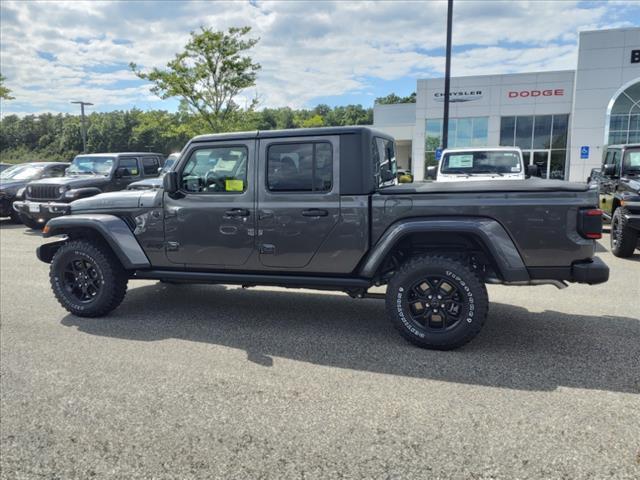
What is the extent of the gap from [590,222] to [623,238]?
5.18 m

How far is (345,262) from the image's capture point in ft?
14.1

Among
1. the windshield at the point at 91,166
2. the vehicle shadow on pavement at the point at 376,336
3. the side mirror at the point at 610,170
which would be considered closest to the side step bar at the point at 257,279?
the vehicle shadow on pavement at the point at 376,336

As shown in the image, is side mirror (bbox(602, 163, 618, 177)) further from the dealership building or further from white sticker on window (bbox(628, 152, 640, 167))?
the dealership building

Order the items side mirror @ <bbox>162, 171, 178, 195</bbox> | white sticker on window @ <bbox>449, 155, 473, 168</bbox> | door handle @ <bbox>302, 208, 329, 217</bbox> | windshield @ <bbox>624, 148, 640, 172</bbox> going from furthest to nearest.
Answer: white sticker on window @ <bbox>449, 155, 473, 168</bbox>, windshield @ <bbox>624, 148, 640, 172</bbox>, side mirror @ <bbox>162, 171, 178, 195</bbox>, door handle @ <bbox>302, 208, 329, 217</bbox>

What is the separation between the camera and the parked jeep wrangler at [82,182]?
11016mm

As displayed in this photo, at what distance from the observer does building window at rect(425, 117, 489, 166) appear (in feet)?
100

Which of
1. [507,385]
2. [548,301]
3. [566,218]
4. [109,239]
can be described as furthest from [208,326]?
[548,301]

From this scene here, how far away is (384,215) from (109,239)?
111 inches

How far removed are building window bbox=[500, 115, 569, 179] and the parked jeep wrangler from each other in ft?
77.5

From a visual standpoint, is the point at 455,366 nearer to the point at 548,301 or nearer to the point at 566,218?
the point at 566,218

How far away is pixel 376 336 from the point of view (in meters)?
4.47

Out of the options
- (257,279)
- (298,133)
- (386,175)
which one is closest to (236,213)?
(257,279)

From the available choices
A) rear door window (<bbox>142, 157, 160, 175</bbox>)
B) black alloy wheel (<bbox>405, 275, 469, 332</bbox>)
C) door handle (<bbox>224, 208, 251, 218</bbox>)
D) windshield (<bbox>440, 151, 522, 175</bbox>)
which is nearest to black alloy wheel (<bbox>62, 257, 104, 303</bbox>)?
door handle (<bbox>224, 208, 251, 218</bbox>)

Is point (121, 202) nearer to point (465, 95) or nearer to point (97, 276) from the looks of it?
point (97, 276)
